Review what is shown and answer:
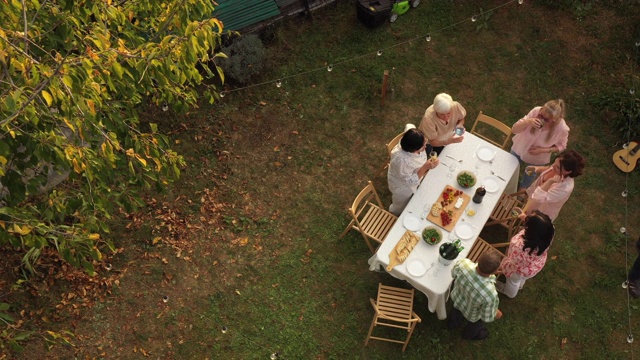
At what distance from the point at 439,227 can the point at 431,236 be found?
24 cm

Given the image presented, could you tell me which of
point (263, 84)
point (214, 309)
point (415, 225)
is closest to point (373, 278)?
point (415, 225)

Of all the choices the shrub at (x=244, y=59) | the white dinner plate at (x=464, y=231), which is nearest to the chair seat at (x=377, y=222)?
the white dinner plate at (x=464, y=231)

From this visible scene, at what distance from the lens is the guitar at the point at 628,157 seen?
8562 millimetres

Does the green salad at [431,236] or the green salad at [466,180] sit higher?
the green salad at [466,180]

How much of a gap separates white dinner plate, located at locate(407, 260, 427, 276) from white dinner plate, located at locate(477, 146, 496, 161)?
1.95 meters

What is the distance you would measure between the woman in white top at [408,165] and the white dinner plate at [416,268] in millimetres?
1075

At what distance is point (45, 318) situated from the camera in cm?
748

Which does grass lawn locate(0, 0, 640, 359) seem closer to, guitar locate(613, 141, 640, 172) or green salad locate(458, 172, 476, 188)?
guitar locate(613, 141, 640, 172)

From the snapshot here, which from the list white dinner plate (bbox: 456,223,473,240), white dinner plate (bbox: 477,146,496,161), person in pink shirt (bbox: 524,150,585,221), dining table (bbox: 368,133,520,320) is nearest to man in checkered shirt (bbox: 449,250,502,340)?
dining table (bbox: 368,133,520,320)

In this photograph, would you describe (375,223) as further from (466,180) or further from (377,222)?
(466,180)

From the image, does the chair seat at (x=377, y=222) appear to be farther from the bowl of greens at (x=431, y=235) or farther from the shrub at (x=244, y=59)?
the shrub at (x=244, y=59)

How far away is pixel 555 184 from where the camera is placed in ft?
22.2

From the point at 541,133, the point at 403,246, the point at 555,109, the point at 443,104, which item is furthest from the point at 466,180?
the point at 555,109

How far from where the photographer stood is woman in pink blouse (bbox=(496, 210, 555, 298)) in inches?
240
